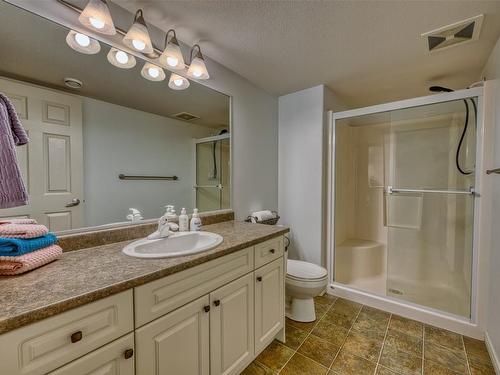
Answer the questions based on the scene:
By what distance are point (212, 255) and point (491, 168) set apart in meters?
1.97

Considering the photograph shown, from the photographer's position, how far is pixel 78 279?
2.45 ft

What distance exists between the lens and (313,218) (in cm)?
226

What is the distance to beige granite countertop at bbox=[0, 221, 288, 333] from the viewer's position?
571mm

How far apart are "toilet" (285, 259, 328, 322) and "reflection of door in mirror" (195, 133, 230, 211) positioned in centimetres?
79

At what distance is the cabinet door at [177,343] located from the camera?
2.64 feet

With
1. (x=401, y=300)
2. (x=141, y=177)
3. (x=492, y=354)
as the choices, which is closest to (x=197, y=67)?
(x=141, y=177)

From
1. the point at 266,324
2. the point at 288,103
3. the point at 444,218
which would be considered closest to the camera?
the point at 266,324

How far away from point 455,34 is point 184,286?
2.18 metres

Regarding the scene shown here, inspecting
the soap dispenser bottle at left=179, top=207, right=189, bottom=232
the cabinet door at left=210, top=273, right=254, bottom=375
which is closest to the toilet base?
the cabinet door at left=210, top=273, right=254, bottom=375

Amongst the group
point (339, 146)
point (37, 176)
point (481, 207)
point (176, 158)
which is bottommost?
point (481, 207)

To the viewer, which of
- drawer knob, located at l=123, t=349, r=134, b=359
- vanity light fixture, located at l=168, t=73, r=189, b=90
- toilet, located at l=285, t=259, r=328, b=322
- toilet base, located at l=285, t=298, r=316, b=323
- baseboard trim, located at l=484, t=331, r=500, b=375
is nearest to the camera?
drawer knob, located at l=123, t=349, r=134, b=359

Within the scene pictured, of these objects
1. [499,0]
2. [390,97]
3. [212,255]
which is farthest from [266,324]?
[390,97]

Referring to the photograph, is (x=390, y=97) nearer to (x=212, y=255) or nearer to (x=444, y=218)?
(x=444, y=218)

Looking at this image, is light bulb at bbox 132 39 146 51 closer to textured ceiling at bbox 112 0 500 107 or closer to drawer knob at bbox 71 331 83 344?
textured ceiling at bbox 112 0 500 107
